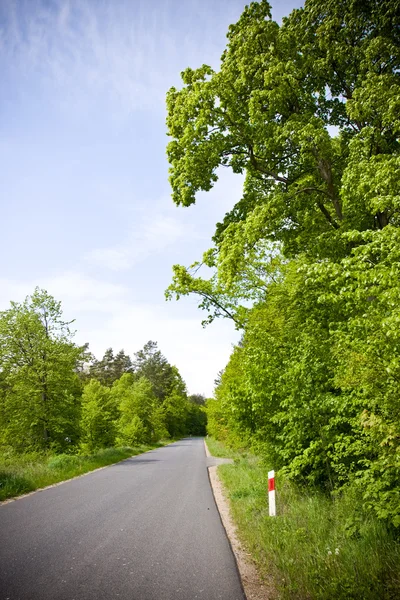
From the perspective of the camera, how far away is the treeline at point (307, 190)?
6.53m

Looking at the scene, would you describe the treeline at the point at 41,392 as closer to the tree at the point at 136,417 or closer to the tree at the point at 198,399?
the tree at the point at 136,417

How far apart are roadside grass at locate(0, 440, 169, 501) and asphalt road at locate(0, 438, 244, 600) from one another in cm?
105

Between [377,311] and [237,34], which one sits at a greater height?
[237,34]

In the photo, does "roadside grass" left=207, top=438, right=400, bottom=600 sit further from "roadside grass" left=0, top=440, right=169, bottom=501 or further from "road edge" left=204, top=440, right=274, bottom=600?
"roadside grass" left=0, top=440, right=169, bottom=501

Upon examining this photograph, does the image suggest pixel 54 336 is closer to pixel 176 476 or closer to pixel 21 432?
pixel 21 432

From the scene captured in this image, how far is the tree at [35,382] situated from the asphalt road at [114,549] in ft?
34.1

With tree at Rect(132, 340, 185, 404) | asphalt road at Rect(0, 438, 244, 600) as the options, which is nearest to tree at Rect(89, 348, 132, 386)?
tree at Rect(132, 340, 185, 404)

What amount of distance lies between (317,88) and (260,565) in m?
10.9

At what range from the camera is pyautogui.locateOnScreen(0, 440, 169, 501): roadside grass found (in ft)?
34.0

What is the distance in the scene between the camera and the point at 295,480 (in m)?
8.42

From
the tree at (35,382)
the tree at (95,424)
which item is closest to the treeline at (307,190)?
the tree at (35,382)

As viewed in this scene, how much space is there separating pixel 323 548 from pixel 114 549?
330 cm

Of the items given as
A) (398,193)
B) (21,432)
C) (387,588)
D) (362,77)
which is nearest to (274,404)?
(387,588)

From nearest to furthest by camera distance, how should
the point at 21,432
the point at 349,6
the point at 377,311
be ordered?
the point at 377,311 < the point at 349,6 < the point at 21,432
